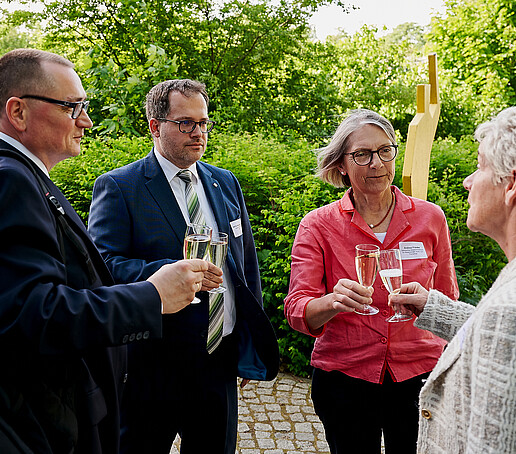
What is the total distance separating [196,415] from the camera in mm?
2895

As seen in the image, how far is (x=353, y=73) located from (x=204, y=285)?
1074cm

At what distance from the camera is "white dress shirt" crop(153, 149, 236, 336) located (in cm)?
292

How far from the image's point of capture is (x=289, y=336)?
5348 mm

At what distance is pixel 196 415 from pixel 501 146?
213 cm

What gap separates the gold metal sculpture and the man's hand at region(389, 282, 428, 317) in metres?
1.53

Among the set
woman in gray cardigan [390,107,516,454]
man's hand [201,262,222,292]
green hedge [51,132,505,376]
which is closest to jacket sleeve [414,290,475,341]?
woman in gray cardigan [390,107,516,454]

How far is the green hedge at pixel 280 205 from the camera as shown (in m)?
5.23

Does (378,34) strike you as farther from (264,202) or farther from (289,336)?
(289,336)

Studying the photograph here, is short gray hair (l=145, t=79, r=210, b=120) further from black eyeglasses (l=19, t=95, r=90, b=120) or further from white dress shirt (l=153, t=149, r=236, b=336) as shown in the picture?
black eyeglasses (l=19, t=95, r=90, b=120)

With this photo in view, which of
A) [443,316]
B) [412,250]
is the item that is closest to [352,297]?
[443,316]

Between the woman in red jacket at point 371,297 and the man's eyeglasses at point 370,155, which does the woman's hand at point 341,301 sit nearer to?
the woman in red jacket at point 371,297

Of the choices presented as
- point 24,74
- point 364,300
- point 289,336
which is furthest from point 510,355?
point 289,336

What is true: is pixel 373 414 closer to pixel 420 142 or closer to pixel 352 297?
pixel 352 297

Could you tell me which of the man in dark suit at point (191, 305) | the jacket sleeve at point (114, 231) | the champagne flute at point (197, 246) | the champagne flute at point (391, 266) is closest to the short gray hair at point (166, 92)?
the man in dark suit at point (191, 305)
